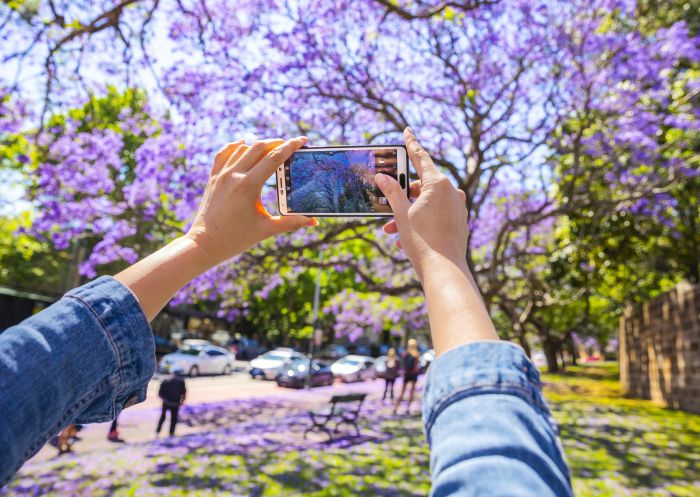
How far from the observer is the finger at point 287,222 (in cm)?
159

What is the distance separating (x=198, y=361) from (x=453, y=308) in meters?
24.3

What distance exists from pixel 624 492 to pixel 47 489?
7214 mm

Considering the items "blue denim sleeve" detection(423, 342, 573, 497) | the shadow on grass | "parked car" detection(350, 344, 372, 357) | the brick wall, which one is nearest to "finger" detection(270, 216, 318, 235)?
"blue denim sleeve" detection(423, 342, 573, 497)

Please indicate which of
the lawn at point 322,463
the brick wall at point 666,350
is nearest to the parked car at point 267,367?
the lawn at point 322,463

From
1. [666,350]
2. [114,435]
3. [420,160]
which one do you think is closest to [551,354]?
[666,350]

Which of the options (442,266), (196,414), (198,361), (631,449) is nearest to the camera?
(442,266)

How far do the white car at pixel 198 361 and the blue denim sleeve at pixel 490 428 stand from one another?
22.3 metres

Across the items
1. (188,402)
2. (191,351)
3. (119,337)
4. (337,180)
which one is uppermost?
(337,180)

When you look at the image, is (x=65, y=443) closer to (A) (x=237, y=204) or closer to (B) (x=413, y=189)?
(A) (x=237, y=204)

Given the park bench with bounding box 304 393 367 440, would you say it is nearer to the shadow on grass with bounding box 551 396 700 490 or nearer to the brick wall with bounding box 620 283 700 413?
the shadow on grass with bounding box 551 396 700 490

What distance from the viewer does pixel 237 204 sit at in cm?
145

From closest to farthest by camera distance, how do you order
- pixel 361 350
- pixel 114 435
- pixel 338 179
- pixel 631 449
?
1. pixel 338 179
2. pixel 631 449
3. pixel 114 435
4. pixel 361 350

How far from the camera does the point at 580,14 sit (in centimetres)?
895

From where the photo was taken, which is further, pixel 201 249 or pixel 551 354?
pixel 551 354
